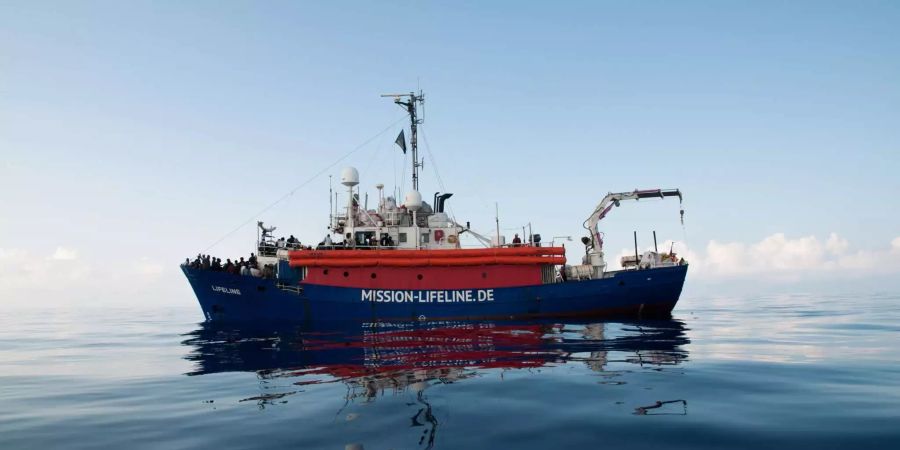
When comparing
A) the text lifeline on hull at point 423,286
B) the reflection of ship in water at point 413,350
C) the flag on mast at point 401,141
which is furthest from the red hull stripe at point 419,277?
the flag on mast at point 401,141

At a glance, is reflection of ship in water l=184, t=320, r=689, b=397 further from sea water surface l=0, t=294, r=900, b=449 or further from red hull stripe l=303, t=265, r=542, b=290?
red hull stripe l=303, t=265, r=542, b=290

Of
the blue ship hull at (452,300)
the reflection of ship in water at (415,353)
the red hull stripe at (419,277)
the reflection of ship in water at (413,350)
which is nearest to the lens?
the reflection of ship in water at (415,353)

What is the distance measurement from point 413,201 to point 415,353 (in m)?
15.4

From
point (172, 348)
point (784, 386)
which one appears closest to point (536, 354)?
point (784, 386)

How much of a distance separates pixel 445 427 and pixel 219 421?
10.8 feet

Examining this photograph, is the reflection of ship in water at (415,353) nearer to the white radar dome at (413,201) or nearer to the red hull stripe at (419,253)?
the red hull stripe at (419,253)

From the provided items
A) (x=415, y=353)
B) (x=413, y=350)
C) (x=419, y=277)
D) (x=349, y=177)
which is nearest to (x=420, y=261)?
(x=419, y=277)

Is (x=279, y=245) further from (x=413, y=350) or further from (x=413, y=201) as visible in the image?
(x=413, y=350)

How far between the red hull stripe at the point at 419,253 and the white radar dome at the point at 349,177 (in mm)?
5022

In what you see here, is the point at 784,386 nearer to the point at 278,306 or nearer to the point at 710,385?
the point at 710,385

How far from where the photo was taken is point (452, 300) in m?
24.8

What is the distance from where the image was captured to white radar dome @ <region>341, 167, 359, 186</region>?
28.5m

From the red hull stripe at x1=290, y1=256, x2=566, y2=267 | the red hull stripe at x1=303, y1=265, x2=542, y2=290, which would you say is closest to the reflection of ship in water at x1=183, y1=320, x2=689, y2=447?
the red hull stripe at x1=303, y1=265, x2=542, y2=290

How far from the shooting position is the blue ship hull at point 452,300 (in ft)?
80.8
